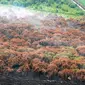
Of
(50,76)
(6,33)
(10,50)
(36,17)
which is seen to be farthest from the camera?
(36,17)

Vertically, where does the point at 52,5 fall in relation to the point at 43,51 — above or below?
below

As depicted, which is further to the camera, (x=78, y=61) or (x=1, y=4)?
(x=1, y=4)

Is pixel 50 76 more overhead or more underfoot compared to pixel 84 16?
more overhead

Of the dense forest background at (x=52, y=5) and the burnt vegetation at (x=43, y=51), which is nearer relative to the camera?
the burnt vegetation at (x=43, y=51)

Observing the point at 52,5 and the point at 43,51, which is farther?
the point at 52,5

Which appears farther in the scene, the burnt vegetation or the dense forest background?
the dense forest background

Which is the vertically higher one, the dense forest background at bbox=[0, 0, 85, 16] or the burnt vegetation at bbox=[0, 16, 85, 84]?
the burnt vegetation at bbox=[0, 16, 85, 84]

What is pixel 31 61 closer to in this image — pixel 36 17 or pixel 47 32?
pixel 47 32

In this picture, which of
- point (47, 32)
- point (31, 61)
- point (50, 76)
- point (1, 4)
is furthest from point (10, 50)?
point (1, 4)
